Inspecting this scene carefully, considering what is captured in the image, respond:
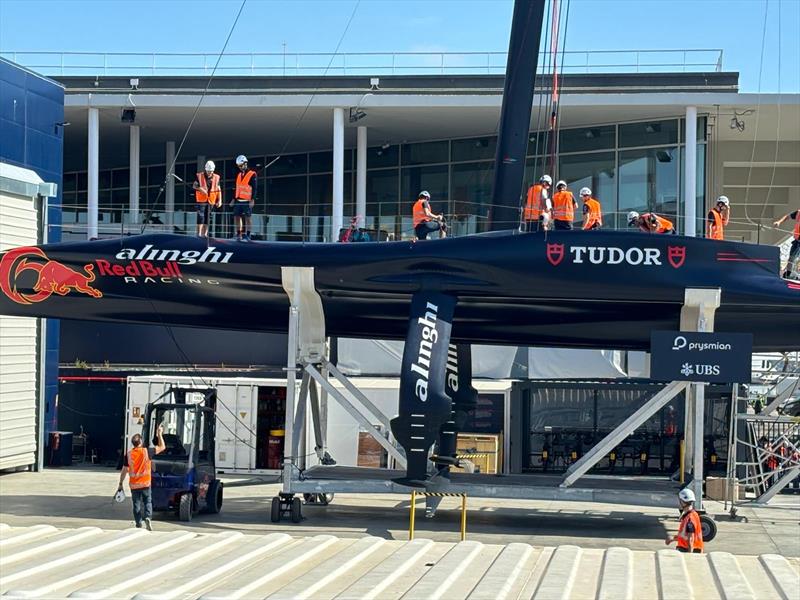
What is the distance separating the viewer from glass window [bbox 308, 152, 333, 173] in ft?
147

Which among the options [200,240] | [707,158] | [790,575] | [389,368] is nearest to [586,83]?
[707,158]

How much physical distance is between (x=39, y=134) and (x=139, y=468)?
531 inches

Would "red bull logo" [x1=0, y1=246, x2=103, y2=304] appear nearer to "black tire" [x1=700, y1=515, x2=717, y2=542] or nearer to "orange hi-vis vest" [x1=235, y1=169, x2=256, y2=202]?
"orange hi-vis vest" [x1=235, y1=169, x2=256, y2=202]

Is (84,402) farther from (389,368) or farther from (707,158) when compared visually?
(707,158)

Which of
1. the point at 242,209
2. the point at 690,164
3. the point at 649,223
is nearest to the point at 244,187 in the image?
the point at 242,209

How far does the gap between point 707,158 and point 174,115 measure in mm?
17655

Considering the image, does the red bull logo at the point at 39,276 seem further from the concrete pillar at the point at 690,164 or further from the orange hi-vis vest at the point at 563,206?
the concrete pillar at the point at 690,164

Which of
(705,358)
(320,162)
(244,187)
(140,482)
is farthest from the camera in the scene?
(320,162)

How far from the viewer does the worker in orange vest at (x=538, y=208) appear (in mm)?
20886

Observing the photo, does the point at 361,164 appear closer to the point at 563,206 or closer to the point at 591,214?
the point at 591,214

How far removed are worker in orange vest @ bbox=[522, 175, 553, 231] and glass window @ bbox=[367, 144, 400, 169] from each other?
870 inches

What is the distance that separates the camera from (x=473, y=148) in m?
41.8

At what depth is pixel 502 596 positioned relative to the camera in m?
7.85

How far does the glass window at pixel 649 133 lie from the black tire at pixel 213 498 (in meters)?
22.4
